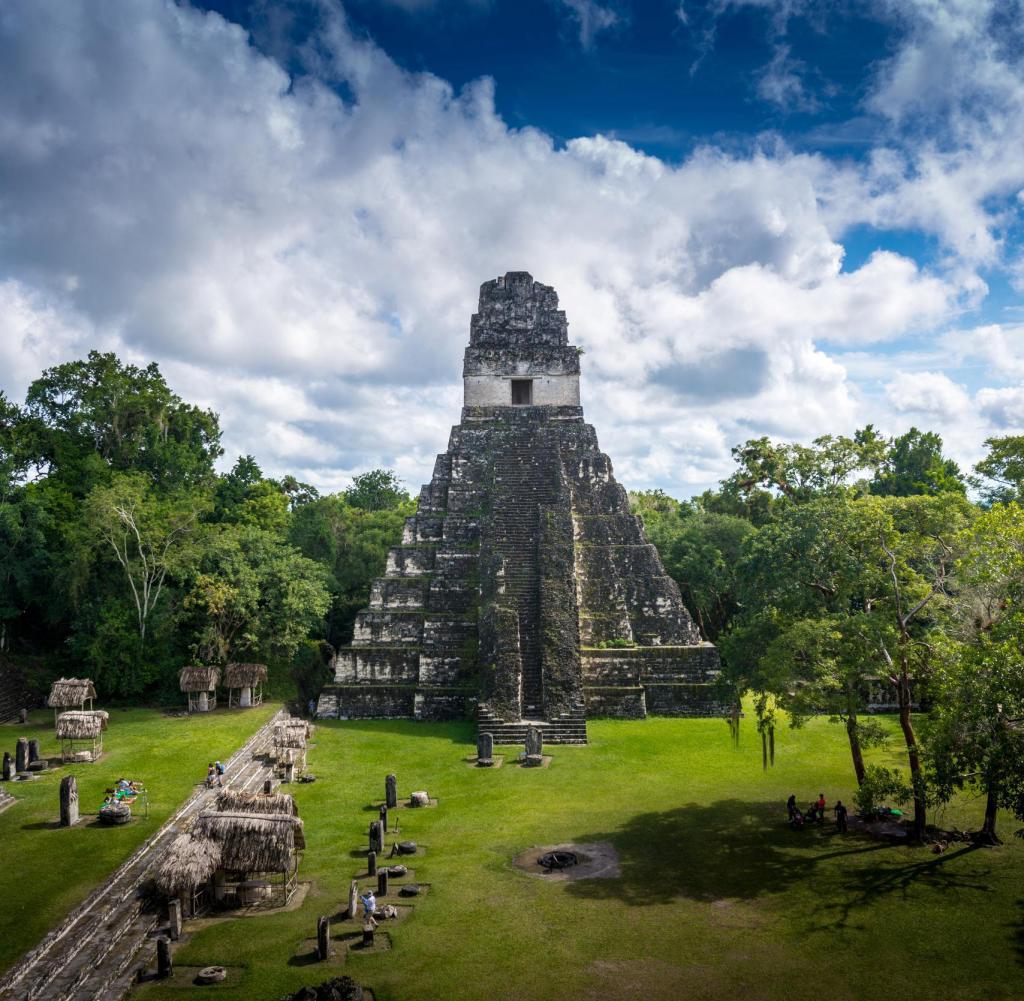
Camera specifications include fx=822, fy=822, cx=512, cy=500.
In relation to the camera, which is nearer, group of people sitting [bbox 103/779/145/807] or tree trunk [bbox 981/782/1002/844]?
tree trunk [bbox 981/782/1002/844]

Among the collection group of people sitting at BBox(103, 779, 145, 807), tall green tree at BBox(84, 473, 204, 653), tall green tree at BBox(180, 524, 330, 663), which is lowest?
group of people sitting at BBox(103, 779, 145, 807)

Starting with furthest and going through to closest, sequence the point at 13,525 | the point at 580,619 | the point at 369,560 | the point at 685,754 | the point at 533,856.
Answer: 1. the point at 369,560
2. the point at 13,525
3. the point at 580,619
4. the point at 685,754
5. the point at 533,856

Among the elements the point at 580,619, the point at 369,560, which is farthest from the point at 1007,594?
the point at 369,560

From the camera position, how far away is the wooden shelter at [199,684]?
24422mm

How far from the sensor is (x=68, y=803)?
14.9m

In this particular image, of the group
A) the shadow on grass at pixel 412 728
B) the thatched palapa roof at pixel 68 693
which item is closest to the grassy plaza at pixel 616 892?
the shadow on grass at pixel 412 728

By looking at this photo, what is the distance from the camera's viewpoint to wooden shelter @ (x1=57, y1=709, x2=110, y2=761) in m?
19.2

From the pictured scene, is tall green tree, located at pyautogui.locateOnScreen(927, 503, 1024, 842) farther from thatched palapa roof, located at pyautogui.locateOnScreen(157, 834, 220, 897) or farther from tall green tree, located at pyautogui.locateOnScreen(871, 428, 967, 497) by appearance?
tall green tree, located at pyautogui.locateOnScreen(871, 428, 967, 497)

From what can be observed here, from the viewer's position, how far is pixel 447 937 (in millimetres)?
10602

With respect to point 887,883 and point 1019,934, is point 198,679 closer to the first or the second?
point 887,883

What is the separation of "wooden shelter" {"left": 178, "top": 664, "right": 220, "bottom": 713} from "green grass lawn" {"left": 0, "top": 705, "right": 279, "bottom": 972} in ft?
2.63

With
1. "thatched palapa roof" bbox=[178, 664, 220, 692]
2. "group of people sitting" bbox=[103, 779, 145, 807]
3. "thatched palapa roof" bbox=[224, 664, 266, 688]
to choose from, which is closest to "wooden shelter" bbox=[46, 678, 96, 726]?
"thatched palapa roof" bbox=[178, 664, 220, 692]

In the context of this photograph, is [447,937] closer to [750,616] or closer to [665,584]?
[750,616]

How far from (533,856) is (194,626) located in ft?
56.0
